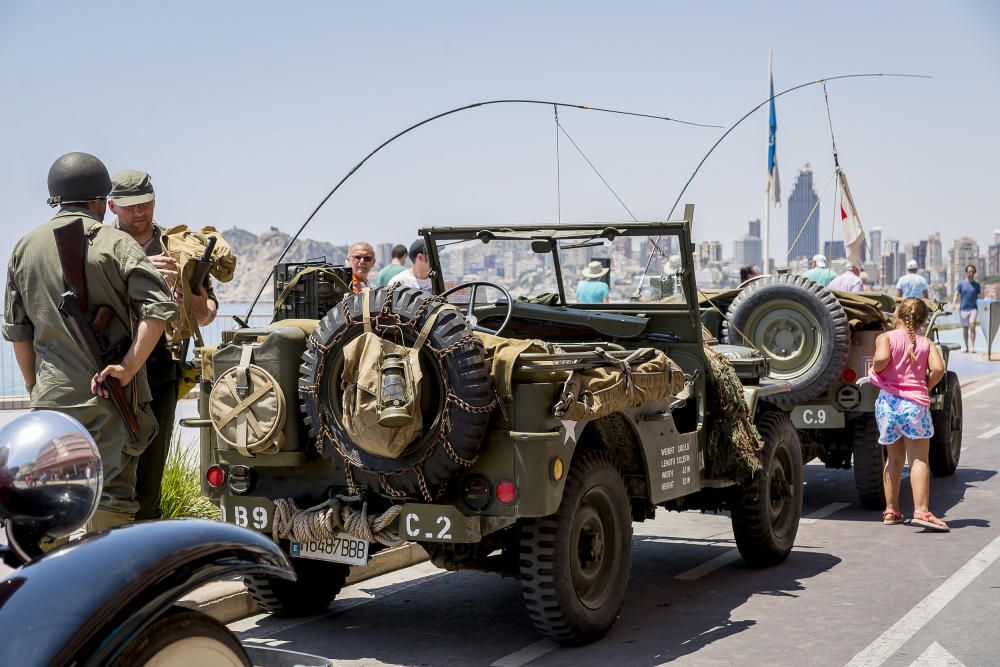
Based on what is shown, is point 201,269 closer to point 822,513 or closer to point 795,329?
point 795,329

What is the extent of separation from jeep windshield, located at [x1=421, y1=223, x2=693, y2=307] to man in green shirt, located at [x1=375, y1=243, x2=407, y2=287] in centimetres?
322

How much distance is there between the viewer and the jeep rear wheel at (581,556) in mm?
5902

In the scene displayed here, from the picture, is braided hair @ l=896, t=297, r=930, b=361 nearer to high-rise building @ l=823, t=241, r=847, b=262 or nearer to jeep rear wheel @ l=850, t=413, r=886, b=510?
jeep rear wheel @ l=850, t=413, r=886, b=510

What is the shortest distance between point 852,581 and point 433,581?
253 cm

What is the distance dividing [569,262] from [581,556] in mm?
2422

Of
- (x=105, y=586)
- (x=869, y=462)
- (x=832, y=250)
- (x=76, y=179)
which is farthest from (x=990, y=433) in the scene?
(x=105, y=586)

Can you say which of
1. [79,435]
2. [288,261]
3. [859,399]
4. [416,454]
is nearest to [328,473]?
[416,454]

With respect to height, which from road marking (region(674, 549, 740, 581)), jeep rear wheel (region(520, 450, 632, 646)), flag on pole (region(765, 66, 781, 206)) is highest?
flag on pole (region(765, 66, 781, 206))

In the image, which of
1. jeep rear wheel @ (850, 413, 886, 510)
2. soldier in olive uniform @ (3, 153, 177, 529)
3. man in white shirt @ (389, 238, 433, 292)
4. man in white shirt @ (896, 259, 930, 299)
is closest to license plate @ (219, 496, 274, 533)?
soldier in olive uniform @ (3, 153, 177, 529)

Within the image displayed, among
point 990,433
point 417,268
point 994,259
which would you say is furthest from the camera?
point 994,259

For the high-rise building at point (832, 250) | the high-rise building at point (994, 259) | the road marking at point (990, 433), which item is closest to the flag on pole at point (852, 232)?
the high-rise building at point (832, 250)

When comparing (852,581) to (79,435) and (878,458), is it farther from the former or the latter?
(79,435)

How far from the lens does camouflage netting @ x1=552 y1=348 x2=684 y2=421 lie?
229 inches

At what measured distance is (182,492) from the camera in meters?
8.16
